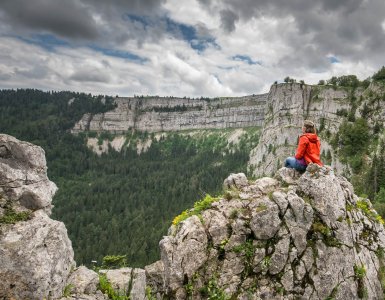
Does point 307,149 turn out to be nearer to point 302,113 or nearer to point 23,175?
point 23,175

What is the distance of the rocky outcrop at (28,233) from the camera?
1189cm

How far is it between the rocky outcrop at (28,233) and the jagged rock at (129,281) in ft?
6.82

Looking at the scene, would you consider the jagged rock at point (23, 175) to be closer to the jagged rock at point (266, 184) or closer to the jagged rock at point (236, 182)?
the jagged rock at point (236, 182)

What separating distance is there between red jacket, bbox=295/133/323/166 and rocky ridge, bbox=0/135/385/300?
52.6 inches

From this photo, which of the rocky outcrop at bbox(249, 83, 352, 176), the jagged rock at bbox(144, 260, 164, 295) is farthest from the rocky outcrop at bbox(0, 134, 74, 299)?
the rocky outcrop at bbox(249, 83, 352, 176)

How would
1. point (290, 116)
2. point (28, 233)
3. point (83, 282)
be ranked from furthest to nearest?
point (290, 116)
point (83, 282)
point (28, 233)

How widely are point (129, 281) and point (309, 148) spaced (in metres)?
12.1

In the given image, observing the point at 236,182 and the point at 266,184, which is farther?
the point at 236,182

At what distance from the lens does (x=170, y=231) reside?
1641cm

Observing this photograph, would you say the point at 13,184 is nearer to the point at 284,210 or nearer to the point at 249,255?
the point at 249,255

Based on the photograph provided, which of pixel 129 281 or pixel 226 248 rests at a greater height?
pixel 226 248

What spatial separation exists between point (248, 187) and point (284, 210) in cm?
286

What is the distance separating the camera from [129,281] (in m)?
14.5

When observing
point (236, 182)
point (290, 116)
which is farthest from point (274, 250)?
point (290, 116)
